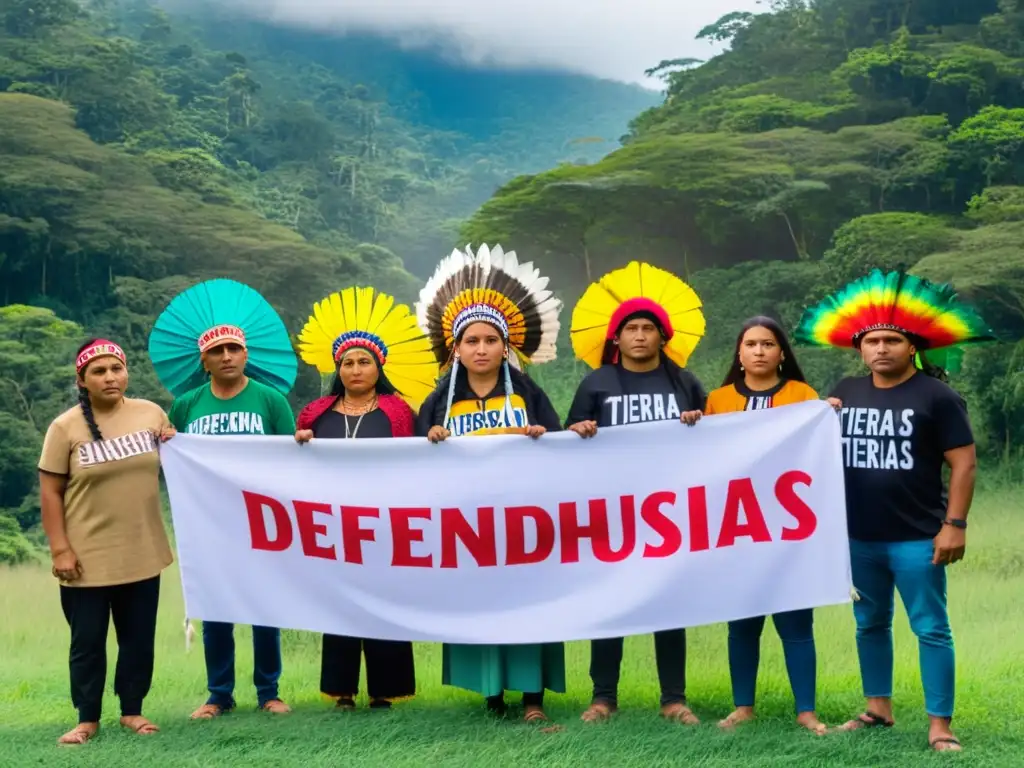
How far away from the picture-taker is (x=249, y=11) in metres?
39.8

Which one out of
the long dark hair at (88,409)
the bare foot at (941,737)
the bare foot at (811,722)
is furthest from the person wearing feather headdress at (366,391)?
the bare foot at (941,737)

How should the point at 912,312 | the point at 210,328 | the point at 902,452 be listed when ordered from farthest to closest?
the point at 210,328, the point at 912,312, the point at 902,452

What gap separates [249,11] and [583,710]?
37976 millimetres

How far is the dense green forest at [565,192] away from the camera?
21.2 m

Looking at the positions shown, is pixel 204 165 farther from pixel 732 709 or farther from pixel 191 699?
pixel 732 709

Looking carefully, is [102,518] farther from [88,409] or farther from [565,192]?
[565,192]

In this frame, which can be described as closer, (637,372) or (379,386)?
(637,372)

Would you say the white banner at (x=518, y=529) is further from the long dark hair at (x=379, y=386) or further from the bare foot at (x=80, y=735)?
the bare foot at (x=80, y=735)

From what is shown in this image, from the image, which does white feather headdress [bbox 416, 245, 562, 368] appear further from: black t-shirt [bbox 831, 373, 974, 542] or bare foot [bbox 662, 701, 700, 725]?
bare foot [bbox 662, 701, 700, 725]

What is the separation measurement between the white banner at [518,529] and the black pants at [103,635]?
214mm

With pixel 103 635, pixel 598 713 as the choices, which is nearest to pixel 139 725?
pixel 103 635

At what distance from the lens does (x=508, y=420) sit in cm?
482

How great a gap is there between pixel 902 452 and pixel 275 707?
2.76 meters

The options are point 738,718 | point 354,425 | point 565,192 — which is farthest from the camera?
point 565,192
